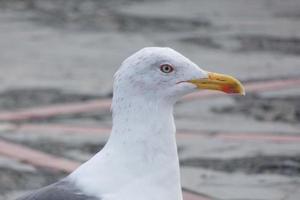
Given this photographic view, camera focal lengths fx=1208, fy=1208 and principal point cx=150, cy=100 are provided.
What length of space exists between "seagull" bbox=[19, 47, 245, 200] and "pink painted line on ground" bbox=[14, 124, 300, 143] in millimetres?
4091

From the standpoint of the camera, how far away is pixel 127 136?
5238 mm

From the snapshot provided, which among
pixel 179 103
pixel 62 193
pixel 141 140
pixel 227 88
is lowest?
pixel 62 193

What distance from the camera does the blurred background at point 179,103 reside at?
871cm

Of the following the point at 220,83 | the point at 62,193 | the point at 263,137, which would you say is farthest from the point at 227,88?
the point at 263,137

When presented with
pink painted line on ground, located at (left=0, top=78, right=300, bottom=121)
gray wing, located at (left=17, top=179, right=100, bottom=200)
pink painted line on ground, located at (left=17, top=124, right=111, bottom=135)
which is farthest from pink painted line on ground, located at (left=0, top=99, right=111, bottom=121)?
gray wing, located at (left=17, top=179, right=100, bottom=200)

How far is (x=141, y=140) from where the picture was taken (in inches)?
207

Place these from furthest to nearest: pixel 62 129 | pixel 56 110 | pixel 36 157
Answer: pixel 56 110 < pixel 62 129 < pixel 36 157

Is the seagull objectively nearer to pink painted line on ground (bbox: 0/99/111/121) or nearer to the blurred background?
the blurred background

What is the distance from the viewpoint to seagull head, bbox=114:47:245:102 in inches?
208

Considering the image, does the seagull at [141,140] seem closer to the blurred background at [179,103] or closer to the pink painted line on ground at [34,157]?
the blurred background at [179,103]

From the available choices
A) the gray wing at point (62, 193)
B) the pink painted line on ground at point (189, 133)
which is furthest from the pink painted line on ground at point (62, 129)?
the gray wing at point (62, 193)

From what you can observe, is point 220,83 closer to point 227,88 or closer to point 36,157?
point 227,88

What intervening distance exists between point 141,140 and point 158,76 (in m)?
0.30

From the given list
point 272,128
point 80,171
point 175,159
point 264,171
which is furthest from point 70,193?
point 272,128
